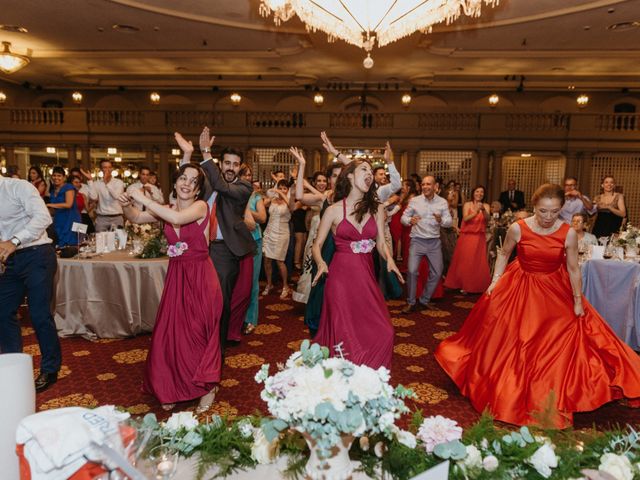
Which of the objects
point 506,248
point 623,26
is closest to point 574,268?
point 506,248

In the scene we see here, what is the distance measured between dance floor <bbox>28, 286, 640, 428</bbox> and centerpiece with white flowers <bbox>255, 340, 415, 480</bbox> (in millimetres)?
2194

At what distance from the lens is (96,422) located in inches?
41.9

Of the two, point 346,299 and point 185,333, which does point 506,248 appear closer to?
point 346,299

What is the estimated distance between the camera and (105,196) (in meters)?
7.09

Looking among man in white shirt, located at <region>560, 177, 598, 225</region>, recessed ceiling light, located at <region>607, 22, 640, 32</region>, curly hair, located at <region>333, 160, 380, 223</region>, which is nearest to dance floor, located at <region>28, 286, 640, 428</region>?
curly hair, located at <region>333, 160, 380, 223</region>

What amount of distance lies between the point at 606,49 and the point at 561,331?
10.3 m

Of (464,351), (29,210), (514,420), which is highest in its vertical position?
(29,210)

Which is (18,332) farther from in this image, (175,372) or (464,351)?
(464,351)

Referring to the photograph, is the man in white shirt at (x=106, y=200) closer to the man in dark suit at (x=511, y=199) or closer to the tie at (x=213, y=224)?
the tie at (x=213, y=224)

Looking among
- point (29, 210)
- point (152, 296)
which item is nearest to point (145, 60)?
point (152, 296)

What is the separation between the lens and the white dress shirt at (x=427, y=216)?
584 centimetres

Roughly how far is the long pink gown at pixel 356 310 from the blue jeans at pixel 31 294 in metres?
1.93

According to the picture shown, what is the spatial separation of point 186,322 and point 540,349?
7.31 feet

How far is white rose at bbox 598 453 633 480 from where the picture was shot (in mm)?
1158
